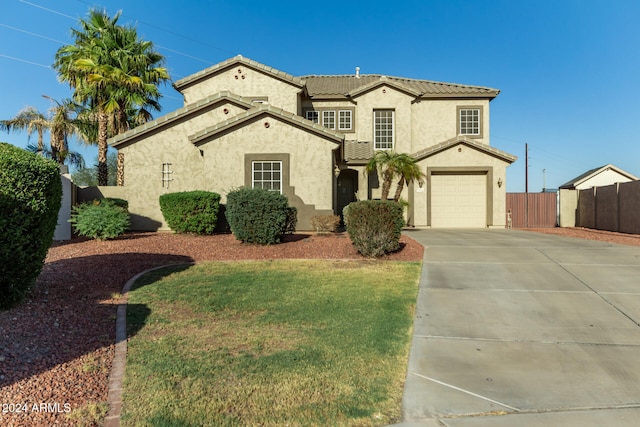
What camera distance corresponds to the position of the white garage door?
20.2m

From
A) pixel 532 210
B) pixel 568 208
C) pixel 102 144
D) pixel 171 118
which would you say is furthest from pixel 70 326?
pixel 568 208

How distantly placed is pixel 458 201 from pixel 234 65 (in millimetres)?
13576

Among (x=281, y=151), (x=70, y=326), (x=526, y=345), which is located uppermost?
(x=281, y=151)

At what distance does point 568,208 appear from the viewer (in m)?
22.1

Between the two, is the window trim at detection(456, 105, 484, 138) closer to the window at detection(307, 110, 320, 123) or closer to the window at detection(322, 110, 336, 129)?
the window at detection(322, 110, 336, 129)

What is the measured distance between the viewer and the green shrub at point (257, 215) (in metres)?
11.2

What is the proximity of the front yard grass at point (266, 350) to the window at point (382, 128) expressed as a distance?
1491 centimetres

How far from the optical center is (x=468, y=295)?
7.00 meters

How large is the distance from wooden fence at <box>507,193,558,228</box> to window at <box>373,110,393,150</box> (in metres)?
7.70

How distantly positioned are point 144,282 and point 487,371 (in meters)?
6.14

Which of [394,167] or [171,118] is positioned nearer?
[171,118]

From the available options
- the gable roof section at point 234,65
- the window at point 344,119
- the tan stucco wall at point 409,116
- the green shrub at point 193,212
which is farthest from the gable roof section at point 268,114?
the window at point 344,119

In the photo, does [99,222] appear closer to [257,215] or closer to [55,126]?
[257,215]

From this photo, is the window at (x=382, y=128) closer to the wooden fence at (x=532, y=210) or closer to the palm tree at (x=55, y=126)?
the wooden fence at (x=532, y=210)
